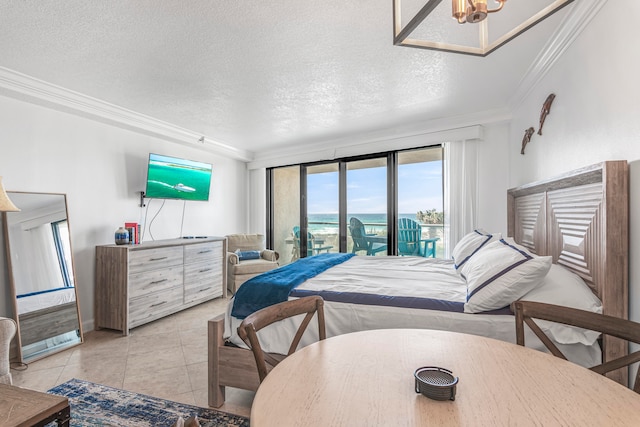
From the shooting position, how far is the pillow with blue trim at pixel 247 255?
16.9ft

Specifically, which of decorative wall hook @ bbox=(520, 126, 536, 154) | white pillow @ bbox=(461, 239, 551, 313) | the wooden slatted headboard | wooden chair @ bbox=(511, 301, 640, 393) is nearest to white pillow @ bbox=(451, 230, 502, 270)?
the wooden slatted headboard

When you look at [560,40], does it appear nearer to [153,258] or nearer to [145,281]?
[153,258]

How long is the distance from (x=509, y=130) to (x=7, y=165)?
17.5 ft

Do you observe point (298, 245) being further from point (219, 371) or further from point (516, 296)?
point (516, 296)

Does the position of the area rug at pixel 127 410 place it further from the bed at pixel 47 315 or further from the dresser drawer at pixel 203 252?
the dresser drawer at pixel 203 252

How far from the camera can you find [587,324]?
1.20 metres

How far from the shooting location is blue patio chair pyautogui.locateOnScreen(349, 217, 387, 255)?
4953 mm

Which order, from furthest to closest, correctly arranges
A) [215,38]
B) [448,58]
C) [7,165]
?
[7,165] < [448,58] < [215,38]

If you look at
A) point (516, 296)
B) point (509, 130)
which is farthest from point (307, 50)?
point (509, 130)

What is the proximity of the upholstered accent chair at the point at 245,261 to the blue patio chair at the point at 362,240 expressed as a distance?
4.42ft

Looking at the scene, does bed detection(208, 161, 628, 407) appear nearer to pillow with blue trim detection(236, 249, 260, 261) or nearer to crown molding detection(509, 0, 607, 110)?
crown molding detection(509, 0, 607, 110)

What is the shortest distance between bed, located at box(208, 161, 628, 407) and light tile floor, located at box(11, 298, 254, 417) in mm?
341

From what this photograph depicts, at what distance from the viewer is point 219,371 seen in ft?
6.55

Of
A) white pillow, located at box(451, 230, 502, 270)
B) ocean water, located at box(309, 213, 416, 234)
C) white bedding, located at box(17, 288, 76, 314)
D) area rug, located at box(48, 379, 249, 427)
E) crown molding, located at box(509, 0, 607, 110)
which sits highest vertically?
crown molding, located at box(509, 0, 607, 110)
